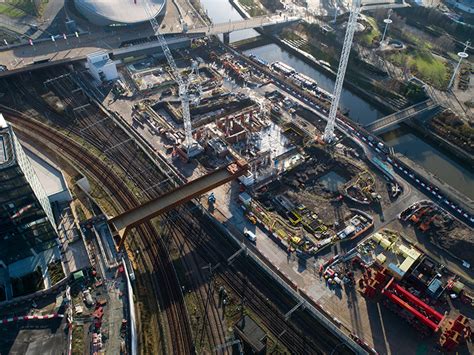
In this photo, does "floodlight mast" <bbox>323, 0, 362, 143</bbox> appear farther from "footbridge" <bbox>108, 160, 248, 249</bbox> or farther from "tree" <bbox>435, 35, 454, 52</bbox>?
"tree" <bbox>435, 35, 454, 52</bbox>

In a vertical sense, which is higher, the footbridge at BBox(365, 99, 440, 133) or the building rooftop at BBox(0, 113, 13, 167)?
the building rooftop at BBox(0, 113, 13, 167)

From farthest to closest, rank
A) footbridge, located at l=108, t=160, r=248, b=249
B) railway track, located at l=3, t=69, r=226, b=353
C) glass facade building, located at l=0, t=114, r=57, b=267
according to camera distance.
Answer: railway track, located at l=3, t=69, r=226, b=353 < footbridge, located at l=108, t=160, r=248, b=249 < glass facade building, located at l=0, t=114, r=57, b=267

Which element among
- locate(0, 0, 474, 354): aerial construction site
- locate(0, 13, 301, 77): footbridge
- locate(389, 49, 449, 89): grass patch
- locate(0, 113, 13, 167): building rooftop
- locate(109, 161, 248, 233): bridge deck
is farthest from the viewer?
locate(389, 49, 449, 89): grass patch

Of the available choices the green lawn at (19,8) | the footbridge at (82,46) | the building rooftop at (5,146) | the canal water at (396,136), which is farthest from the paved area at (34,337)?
the green lawn at (19,8)

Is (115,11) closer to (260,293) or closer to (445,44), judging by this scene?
(260,293)

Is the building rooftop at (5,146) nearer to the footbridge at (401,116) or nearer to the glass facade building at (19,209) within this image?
the glass facade building at (19,209)

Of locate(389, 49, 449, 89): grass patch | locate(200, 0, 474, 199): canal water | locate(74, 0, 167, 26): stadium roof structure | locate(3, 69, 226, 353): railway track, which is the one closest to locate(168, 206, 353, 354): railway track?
locate(3, 69, 226, 353): railway track
